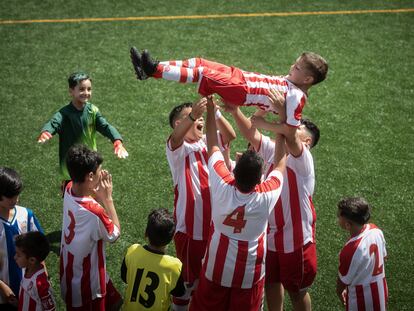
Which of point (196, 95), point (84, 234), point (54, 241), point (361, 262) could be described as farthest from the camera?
point (196, 95)

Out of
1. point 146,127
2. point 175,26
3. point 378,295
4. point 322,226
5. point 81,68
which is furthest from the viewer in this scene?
point 175,26

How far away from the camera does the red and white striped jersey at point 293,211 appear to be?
4.41 metres

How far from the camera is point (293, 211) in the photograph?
445 centimetres

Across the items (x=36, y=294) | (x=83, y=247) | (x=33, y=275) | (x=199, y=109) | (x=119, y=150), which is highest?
(x=199, y=109)

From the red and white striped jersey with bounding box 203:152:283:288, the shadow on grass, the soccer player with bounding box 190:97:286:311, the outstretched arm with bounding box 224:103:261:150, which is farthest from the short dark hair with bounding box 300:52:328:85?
the shadow on grass

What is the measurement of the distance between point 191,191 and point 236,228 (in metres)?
0.83

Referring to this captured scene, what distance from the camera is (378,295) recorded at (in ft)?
13.8

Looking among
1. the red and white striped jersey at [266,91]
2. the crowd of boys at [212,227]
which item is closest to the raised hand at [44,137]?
the crowd of boys at [212,227]

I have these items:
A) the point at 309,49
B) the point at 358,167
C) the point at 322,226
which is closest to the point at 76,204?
the point at 322,226

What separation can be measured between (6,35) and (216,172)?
→ 24.6 feet

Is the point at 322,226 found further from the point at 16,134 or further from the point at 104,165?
the point at 16,134

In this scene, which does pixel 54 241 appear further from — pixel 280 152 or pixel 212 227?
pixel 280 152

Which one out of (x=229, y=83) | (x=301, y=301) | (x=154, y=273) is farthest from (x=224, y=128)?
(x=301, y=301)

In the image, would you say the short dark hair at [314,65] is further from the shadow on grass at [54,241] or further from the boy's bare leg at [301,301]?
the shadow on grass at [54,241]
